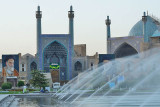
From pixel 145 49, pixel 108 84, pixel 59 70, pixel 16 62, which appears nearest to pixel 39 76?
pixel 16 62

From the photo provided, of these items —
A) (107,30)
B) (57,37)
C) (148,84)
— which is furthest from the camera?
(107,30)

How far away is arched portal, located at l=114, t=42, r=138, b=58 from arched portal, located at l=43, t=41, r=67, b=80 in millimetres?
6831

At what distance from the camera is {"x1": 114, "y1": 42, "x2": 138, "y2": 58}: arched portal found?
47.9 m

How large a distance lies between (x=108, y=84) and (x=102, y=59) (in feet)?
10.4

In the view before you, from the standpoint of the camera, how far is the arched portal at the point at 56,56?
148 ft

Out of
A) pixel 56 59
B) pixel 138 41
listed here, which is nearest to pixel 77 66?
pixel 56 59

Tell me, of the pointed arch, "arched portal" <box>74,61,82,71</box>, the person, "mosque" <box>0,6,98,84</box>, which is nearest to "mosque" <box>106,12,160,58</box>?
"mosque" <box>0,6,98,84</box>

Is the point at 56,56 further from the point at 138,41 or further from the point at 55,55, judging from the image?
the point at 138,41

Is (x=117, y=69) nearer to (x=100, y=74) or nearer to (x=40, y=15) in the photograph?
(x=100, y=74)

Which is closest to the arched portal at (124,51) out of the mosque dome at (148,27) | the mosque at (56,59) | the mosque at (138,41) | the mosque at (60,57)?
the mosque at (138,41)

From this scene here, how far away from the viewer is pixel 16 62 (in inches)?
1432

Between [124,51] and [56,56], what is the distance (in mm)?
8644

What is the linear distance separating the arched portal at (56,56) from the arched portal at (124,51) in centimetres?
683

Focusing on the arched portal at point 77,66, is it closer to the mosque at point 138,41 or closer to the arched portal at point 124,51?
the mosque at point 138,41
